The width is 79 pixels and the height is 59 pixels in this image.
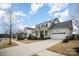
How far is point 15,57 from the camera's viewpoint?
7.00 ft

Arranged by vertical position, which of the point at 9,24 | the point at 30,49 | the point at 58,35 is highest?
the point at 9,24

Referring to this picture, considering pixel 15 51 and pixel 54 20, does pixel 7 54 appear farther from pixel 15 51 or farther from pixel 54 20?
pixel 54 20

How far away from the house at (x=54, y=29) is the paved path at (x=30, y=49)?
76 mm

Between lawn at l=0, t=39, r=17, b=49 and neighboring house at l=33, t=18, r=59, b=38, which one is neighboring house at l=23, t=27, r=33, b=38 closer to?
neighboring house at l=33, t=18, r=59, b=38

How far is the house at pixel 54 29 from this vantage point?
6.99ft

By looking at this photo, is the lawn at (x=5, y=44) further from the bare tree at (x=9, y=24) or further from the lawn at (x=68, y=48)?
the lawn at (x=68, y=48)

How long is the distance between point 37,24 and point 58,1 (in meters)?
0.35

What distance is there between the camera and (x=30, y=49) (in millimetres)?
2158

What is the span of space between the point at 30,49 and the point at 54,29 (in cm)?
35

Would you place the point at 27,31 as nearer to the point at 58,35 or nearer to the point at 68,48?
the point at 58,35

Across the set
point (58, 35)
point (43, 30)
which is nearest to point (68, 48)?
point (58, 35)

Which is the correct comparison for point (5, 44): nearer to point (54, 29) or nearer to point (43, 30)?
point (43, 30)

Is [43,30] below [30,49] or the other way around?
the other way around

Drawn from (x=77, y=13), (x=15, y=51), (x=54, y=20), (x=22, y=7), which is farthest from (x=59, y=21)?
(x=15, y=51)
